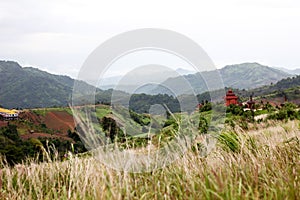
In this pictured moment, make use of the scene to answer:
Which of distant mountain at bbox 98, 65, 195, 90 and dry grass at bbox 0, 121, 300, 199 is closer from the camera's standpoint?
dry grass at bbox 0, 121, 300, 199

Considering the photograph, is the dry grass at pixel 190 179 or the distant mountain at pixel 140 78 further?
the distant mountain at pixel 140 78

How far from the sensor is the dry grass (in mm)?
2654

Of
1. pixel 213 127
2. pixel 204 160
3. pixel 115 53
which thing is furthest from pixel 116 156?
pixel 213 127

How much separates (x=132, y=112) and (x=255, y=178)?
2982 millimetres

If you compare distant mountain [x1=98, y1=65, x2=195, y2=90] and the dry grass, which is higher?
distant mountain [x1=98, y1=65, x2=195, y2=90]

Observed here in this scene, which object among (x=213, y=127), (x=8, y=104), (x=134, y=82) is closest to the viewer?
(x=134, y=82)

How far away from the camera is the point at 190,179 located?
117 inches

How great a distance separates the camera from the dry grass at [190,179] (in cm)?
265

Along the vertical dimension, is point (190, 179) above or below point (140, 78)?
below

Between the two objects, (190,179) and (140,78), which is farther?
(140,78)

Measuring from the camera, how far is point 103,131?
5.35 metres

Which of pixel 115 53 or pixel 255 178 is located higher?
pixel 115 53

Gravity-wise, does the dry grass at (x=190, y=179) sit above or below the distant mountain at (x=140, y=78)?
below

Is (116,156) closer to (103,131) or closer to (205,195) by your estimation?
(103,131)
